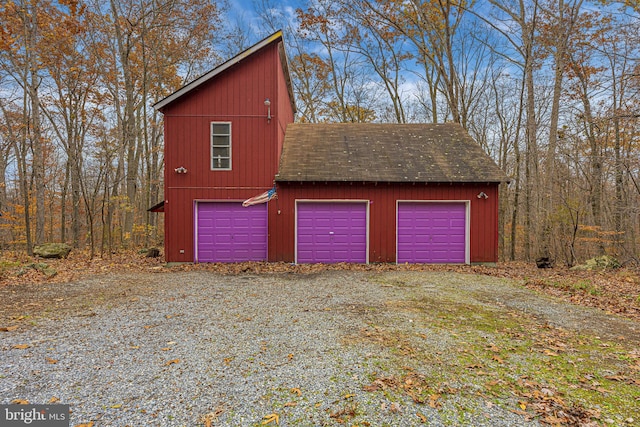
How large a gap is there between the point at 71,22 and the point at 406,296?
16295mm

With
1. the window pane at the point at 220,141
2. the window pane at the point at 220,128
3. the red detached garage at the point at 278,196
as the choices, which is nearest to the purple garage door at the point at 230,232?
the red detached garage at the point at 278,196

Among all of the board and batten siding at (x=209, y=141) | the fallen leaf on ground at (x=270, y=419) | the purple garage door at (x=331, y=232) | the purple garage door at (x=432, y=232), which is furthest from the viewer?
the purple garage door at (x=432, y=232)

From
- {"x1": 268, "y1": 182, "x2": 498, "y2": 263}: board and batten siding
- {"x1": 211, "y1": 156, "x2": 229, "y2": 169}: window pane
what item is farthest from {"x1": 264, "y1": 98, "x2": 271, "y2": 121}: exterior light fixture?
{"x1": 268, "y1": 182, "x2": 498, "y2": 263}: board and batten siding

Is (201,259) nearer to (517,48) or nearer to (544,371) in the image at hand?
(544,371)

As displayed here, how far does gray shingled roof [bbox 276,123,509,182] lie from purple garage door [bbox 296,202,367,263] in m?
0.99

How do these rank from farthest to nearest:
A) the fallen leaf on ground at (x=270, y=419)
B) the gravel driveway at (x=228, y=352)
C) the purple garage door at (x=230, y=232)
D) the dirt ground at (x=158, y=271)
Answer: the purple garage door at (x=230, y=232)
the dirt ground at (x=158, y=271)
the gravel driveway at (x=228, y=352)
the fallen leaf on ground at (x=270, y=419)

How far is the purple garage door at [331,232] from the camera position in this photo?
1045 cm

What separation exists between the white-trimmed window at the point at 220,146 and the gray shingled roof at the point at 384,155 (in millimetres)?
1779

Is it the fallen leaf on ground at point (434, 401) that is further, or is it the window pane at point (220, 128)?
the window pane at point (220, 128)

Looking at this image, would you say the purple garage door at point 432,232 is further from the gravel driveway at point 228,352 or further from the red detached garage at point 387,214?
the gravel driveway at point 228,352

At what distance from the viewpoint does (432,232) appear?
34.9ft

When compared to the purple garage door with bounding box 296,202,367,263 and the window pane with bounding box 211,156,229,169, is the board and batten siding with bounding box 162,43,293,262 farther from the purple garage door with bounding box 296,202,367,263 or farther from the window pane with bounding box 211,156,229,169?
the purple garage door with bounding box 296,202,367,263

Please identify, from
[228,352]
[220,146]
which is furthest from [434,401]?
[220,146]

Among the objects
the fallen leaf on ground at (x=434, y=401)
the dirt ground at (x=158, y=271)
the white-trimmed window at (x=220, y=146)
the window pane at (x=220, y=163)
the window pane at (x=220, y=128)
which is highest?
the window pane at (x=220, y=128)
